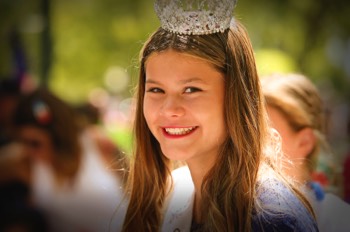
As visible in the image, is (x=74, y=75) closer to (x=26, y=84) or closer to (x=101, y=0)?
(x=101, y=0)

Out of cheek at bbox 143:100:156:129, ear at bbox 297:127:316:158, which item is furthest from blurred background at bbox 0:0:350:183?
cheek at bbox 143:100:156:129

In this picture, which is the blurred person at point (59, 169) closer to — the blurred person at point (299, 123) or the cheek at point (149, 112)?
the blurred person at point (299, 123)

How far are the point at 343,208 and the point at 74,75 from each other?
38.7 ft

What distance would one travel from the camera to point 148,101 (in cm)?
180

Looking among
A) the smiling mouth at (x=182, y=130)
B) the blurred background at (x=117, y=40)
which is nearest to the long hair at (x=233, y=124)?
the smiling mouth at (x=182, y=130)

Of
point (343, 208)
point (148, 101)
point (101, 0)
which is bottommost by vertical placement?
point (343, 208)

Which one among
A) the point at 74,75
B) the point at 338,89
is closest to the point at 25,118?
the point at 74,75

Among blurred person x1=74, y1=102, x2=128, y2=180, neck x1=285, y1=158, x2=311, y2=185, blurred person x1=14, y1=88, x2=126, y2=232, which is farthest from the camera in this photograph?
blurred person x1=74, y1=102, x2=128, y2=180

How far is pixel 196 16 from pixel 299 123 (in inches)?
43.2

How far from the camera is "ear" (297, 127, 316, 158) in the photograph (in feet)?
8.62

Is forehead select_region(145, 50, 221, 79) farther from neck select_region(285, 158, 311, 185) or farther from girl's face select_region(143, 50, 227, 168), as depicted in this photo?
neck select_region(285, 158, 311, 185)

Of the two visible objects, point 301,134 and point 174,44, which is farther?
point 301,134

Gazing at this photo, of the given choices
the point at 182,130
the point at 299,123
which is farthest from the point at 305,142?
the point at 182,130

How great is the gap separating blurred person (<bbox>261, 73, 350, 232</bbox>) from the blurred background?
91.1 inches
